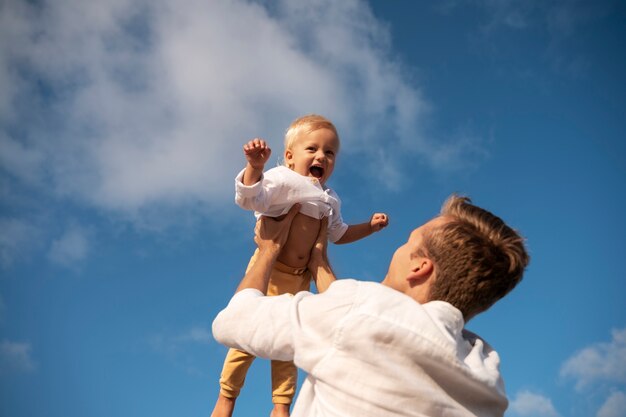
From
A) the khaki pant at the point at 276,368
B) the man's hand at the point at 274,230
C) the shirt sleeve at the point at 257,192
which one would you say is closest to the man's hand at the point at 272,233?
the man's hand at the point at 274,230

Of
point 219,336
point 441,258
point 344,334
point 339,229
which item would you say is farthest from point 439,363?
point 339,229

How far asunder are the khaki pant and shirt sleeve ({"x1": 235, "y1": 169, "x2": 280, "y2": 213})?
59 cm

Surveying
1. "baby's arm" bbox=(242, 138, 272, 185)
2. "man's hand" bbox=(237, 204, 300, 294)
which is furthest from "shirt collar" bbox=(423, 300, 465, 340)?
"baby's arm" bbox=(242, 138, 272, 185)

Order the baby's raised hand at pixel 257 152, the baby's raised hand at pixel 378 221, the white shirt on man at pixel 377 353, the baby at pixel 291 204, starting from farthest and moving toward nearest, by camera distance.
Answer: the baby's raised hand at pixel 378 221 < the baby at pixel 291 204 < the baby's raised hand at pixel 257 152 < the white shirt on man at pixel 377 353

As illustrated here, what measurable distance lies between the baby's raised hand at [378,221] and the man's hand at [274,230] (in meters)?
0.91

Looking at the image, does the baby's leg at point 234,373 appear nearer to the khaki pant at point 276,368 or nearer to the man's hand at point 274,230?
the khaki pant at point 276,368

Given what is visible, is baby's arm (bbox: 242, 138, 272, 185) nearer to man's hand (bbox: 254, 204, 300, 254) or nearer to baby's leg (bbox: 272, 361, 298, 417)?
man's hand (bbox: 254, 204, 300, 254)

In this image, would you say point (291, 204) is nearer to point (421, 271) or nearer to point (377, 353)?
point (421, 271)

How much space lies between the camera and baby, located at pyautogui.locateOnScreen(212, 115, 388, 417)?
4191 millimetres

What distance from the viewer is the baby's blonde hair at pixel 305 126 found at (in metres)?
4.80

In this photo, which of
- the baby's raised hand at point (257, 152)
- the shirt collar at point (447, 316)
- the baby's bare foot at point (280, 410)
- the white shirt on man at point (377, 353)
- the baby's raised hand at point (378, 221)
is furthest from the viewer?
the baby's raised hand at point (378, 221)

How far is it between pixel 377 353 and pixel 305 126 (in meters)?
3.39

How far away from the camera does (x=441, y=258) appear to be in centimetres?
212

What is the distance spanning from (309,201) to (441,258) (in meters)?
2.37
